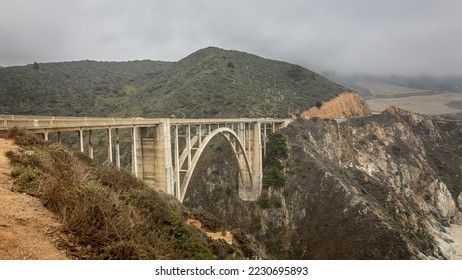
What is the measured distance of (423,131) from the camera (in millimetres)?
76000

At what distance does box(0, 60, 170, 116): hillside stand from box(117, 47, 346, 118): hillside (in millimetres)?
9516

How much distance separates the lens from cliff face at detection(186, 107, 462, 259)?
37.7 metres

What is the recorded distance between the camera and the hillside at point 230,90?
6312 centimetres

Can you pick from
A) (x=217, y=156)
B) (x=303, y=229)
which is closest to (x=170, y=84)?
(x=217, y=156)

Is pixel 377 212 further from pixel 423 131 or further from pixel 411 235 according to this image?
pixel 423 131

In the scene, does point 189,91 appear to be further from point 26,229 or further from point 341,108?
point 26,229

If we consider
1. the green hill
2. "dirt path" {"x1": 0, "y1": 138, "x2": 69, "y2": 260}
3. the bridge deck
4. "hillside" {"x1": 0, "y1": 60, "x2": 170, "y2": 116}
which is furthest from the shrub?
"hillside" {"x1": 0, "y1": 60, "x2": 170, "y2": 116}

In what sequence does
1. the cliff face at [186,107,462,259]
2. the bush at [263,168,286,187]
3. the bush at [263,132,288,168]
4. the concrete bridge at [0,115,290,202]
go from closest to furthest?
the concrete bridge at [0,115,290,202] < the cliff face at [186,107,462,259] < the bush at [263,168,286,187] < the bush at [263,132,288,168]

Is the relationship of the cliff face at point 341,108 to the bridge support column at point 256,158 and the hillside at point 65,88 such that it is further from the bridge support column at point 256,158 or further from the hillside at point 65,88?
the hillside at point 65,88

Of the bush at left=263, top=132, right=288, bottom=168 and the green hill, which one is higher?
the green hill

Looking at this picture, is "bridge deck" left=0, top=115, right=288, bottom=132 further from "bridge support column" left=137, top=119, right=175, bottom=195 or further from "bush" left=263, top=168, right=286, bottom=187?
"bush" left=263, top=168, right=286, bottom=187

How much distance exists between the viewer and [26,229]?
21.6 feet

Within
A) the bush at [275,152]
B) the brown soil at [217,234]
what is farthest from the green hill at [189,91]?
the brown soil at [217,234]

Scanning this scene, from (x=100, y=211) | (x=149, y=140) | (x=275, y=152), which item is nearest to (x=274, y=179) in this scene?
(x=275, y=152)
